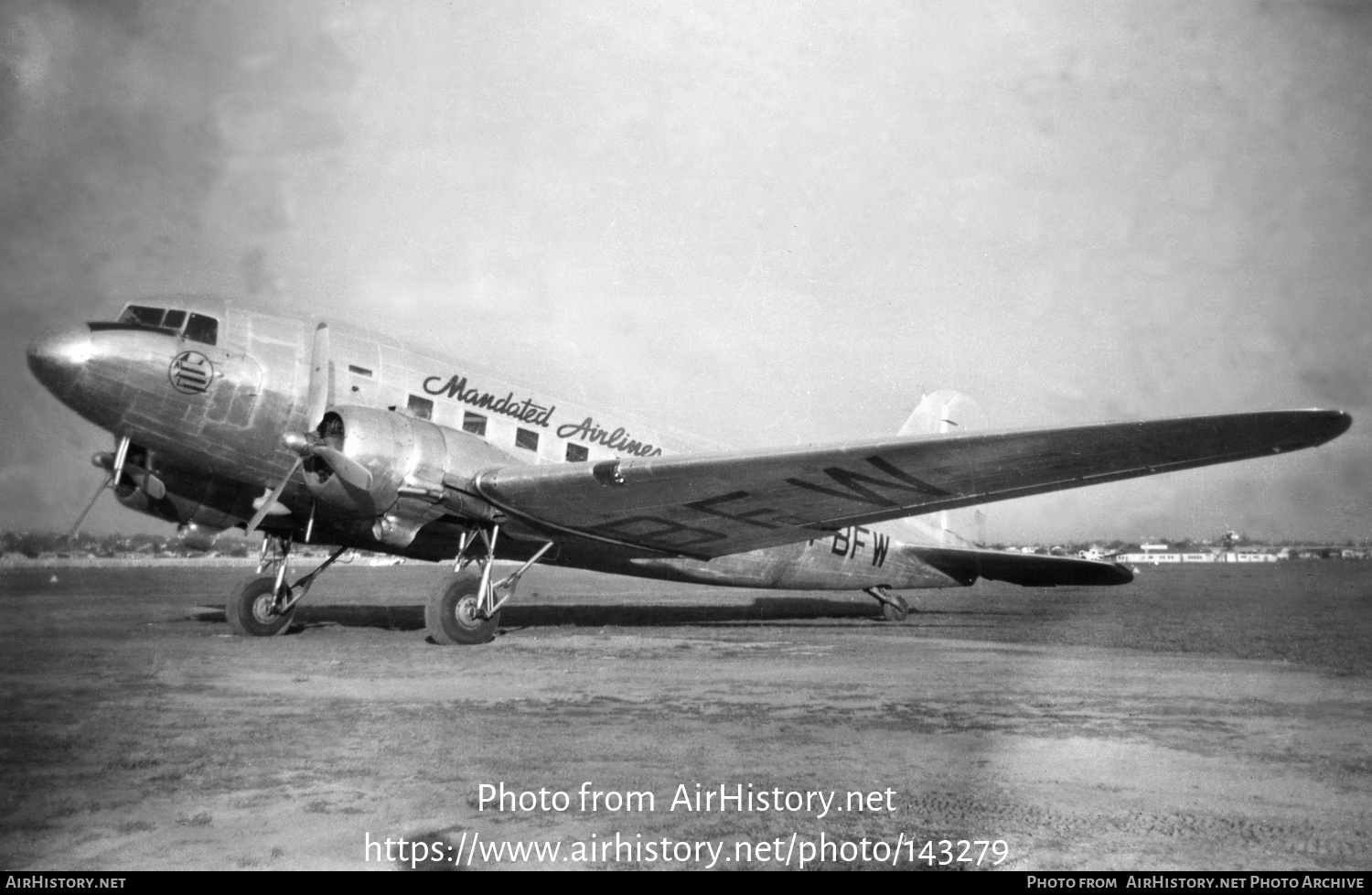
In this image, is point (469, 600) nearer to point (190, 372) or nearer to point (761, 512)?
point (761, 512)

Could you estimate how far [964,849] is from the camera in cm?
354

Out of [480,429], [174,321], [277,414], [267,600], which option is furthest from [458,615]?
[174,321]

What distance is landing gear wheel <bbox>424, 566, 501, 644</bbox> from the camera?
10.2 m

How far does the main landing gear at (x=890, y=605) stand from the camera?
15.3 metres

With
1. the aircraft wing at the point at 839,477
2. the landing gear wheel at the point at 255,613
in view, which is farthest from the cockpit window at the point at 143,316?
the aircraft wing at the point at 839,477

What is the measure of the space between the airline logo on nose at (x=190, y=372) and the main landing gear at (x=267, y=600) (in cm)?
262

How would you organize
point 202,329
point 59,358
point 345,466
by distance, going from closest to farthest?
point 345,466 < point 59,358 < point 202,329

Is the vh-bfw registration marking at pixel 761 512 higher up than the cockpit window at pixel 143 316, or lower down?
lower down

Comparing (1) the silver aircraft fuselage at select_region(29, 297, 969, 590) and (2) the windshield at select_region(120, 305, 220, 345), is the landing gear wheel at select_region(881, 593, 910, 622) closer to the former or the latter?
(1) the silver aircraft fuselage at select_region(29, 297, 969, 590)

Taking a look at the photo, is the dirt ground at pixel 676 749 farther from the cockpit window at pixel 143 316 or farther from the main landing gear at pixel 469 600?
the cockpit window at pixel 143 316

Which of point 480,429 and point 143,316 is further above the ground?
point 143,316

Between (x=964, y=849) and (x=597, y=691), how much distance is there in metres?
4.16

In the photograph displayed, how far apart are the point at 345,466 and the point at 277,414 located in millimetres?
1875

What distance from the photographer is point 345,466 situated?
377 inches
